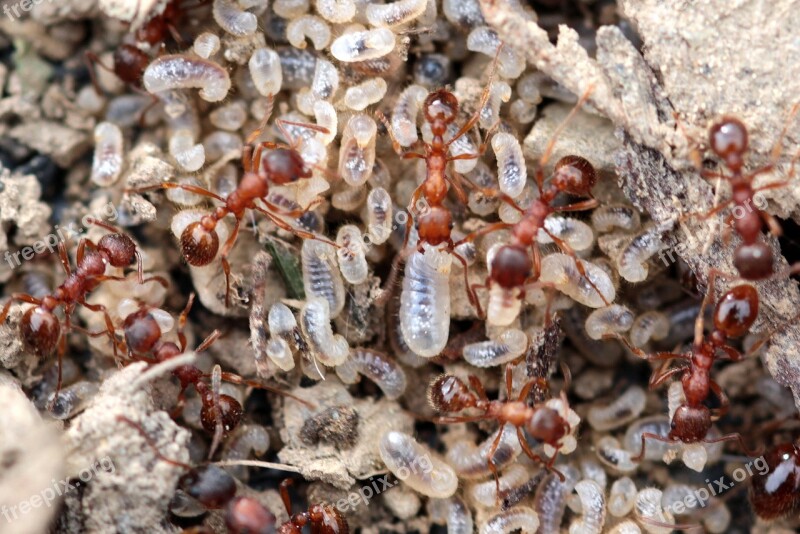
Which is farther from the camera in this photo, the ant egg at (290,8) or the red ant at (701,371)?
the ant egg at (290,8)

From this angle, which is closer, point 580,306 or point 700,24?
point 700,24

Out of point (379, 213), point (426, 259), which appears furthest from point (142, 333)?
point (426, 259)

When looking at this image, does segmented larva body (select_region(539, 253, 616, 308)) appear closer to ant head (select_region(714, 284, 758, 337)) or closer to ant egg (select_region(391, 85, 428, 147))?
ant head (select_region(714, 284, 758, 337))

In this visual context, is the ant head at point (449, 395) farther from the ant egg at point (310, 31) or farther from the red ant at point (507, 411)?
the ant egg at point (310, 31)

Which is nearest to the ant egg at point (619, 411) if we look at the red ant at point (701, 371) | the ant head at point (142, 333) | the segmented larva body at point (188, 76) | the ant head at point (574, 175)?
the red ant at point (701, 371)

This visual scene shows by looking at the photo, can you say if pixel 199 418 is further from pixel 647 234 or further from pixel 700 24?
pixel 700 24

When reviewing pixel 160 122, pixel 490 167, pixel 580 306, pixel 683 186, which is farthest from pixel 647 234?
pixel 160 122

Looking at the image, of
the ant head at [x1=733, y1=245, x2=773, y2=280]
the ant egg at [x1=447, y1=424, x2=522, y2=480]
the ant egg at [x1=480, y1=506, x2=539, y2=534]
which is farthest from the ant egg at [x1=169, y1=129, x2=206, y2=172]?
the ant head at [x1=733, y1=245, x2=773, y2=280]
